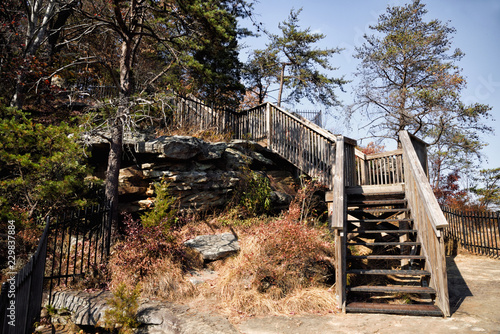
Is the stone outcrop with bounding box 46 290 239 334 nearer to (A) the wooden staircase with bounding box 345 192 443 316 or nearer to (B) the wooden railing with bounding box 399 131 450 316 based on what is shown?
(A) the wooden staircase with bounding box 345 192 443 316

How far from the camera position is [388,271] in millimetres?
4879

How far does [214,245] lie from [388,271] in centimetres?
335

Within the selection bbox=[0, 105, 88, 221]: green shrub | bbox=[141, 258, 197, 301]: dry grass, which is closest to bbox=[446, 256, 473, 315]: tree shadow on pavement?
bbox=[141, 258, 197, 301]: dry grass

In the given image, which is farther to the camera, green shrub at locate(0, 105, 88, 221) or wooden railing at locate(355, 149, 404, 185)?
wooden railing at locate(355, 149, 404, 185)

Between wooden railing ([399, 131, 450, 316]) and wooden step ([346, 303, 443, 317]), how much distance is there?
15 centimetres

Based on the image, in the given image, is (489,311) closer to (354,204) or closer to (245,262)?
(354,204)

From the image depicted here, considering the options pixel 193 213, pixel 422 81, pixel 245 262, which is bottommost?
pixel 245 262

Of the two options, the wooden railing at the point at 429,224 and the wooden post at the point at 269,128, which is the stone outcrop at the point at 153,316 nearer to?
the wooden railing at the point at 429,224

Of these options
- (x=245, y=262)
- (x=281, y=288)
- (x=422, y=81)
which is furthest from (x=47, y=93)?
(x=422, y=81)

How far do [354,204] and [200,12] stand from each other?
6.12 meters

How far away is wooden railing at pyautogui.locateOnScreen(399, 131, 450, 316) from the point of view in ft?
14.3

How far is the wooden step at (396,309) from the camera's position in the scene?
14.0 ft

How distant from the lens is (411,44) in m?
14.4

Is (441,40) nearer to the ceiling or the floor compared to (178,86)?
nearer to the ceiling
